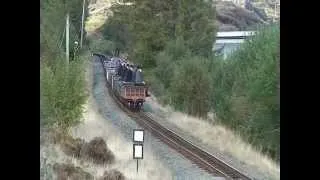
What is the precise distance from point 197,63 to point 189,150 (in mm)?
321

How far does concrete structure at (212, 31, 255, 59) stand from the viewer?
1727 millimetres

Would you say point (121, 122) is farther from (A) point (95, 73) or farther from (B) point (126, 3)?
(B) point (126, 3)

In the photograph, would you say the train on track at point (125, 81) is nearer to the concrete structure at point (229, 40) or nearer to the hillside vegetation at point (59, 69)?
the hillside vegetation at point (59, 69)

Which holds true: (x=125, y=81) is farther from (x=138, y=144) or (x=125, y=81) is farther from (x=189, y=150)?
(x=189, y=150)

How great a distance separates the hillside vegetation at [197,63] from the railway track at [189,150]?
10cm

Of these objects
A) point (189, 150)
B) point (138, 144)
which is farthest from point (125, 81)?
point (189, 150)

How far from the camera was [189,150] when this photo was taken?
67.6 inches

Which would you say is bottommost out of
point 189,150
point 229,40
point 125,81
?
point 189,150

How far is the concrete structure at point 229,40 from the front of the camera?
1727mm

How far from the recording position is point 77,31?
176 cm

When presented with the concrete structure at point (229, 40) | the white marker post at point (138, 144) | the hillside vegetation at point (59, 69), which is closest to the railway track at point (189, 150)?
the white marker post at point (138, 144)

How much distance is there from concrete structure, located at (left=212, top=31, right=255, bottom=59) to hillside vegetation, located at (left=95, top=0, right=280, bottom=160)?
0.07 ft
